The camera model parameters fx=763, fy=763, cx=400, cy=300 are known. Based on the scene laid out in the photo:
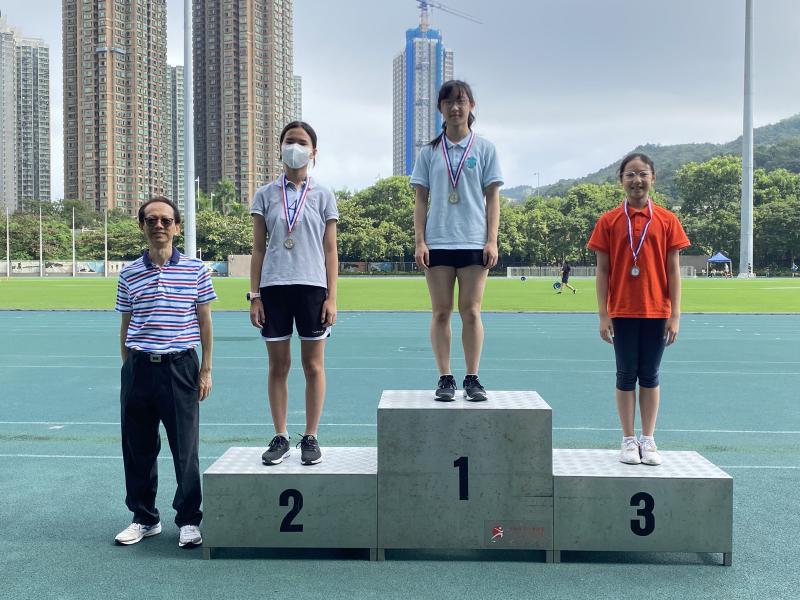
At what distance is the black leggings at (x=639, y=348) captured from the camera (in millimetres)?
4164

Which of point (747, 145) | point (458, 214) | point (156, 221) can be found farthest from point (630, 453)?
point (747, 145)

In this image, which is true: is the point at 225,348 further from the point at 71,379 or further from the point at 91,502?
the point at 91,502

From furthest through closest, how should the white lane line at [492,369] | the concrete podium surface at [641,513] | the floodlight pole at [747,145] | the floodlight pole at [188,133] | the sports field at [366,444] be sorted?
the floodlight pole at [747,145] < the floodlight pole at [188,133] < the white lane line at [492,369] < the concrete podium surface at [641,513] < the sports field at [366,444]

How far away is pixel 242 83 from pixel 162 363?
61.0 metres

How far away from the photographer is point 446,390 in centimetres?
406

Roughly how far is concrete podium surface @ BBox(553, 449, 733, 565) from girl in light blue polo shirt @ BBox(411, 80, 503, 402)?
0.93 meters

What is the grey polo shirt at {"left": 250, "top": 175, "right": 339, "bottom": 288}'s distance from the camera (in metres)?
4.02

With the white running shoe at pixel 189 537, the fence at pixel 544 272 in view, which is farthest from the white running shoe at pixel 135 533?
the fence at pixel 544 272

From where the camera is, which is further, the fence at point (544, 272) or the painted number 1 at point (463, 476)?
the fence at point (544, 272)

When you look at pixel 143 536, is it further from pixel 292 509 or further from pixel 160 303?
pixel 160 303

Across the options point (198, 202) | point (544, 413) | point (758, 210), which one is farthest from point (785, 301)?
point (198, 202)

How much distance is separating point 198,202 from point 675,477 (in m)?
78.0

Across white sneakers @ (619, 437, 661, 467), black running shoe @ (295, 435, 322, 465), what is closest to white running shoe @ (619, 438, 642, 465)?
white sneakers @ (619, 437, 661, 467)

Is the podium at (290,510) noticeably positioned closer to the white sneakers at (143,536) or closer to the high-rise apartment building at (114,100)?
the white sneakers at (143,536)
